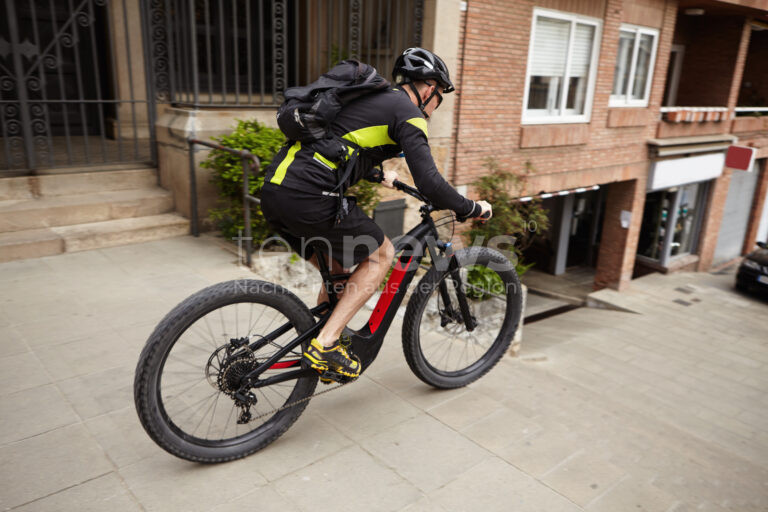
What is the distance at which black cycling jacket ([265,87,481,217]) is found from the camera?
260 centimetres

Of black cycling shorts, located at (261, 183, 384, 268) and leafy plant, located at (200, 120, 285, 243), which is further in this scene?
leafy plant, located at (200, 120, 285, 243)

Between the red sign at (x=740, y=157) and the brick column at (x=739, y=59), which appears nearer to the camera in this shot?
the brick column at (x=739, y=59)

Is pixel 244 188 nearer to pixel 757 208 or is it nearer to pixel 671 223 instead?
pixel 671 223

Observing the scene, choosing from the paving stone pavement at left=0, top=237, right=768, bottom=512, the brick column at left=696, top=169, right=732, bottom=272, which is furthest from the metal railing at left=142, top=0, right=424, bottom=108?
the brick column at left=696, top=169, right=732, bottom=272

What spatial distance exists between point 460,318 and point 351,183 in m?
1.23

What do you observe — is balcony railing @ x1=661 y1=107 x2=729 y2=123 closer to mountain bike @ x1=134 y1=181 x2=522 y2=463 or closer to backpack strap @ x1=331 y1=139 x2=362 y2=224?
mountain bike @ x1=134 y1=181 x2=522 y2=463

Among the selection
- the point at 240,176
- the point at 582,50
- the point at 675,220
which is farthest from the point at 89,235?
the point at 675,220

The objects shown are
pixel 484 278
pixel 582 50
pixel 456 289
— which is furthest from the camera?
pixel 582 50

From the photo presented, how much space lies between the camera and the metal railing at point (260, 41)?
20.7ft

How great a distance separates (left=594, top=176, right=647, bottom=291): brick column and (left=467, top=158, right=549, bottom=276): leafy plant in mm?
4248

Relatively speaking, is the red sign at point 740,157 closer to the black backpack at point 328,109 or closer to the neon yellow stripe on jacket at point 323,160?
the black backpack at point 328,109

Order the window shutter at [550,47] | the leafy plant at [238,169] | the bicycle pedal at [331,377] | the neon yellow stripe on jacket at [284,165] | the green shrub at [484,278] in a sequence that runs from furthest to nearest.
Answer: the window shutter at [550,47] < the leafy plant at [238,169] < the green shrub at [484,278] < the bicycle pedal at [331,377] < the neon yellow stripe on jacket at [284,165]

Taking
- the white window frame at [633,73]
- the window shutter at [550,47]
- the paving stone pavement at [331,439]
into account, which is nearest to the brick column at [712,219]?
the white window frame at [633,73]

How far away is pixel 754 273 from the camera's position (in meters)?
12.8
